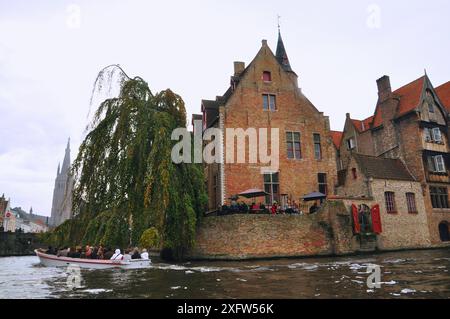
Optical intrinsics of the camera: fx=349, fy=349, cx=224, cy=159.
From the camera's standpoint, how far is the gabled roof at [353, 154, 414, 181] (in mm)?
23594

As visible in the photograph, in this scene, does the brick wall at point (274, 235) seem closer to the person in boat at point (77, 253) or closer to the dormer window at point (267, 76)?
the person in boat at point (77, 253)

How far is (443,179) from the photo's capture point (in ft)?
87.0

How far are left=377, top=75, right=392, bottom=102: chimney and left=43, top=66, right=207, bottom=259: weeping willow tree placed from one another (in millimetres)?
20432

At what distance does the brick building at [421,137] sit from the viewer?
2569cm

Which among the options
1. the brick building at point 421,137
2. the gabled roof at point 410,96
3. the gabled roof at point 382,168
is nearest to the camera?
the gabled roof at point 382,168

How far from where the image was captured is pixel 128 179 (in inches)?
606

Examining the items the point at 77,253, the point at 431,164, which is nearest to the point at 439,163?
the point at 431,164

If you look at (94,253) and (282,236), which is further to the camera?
(282,236)

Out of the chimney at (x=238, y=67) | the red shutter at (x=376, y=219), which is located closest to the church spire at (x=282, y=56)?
the chimney at (x=238, y=67)

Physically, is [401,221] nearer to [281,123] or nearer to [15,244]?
[281,123]

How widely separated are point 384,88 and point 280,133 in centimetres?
1176

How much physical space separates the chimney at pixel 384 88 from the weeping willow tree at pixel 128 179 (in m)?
20.4
